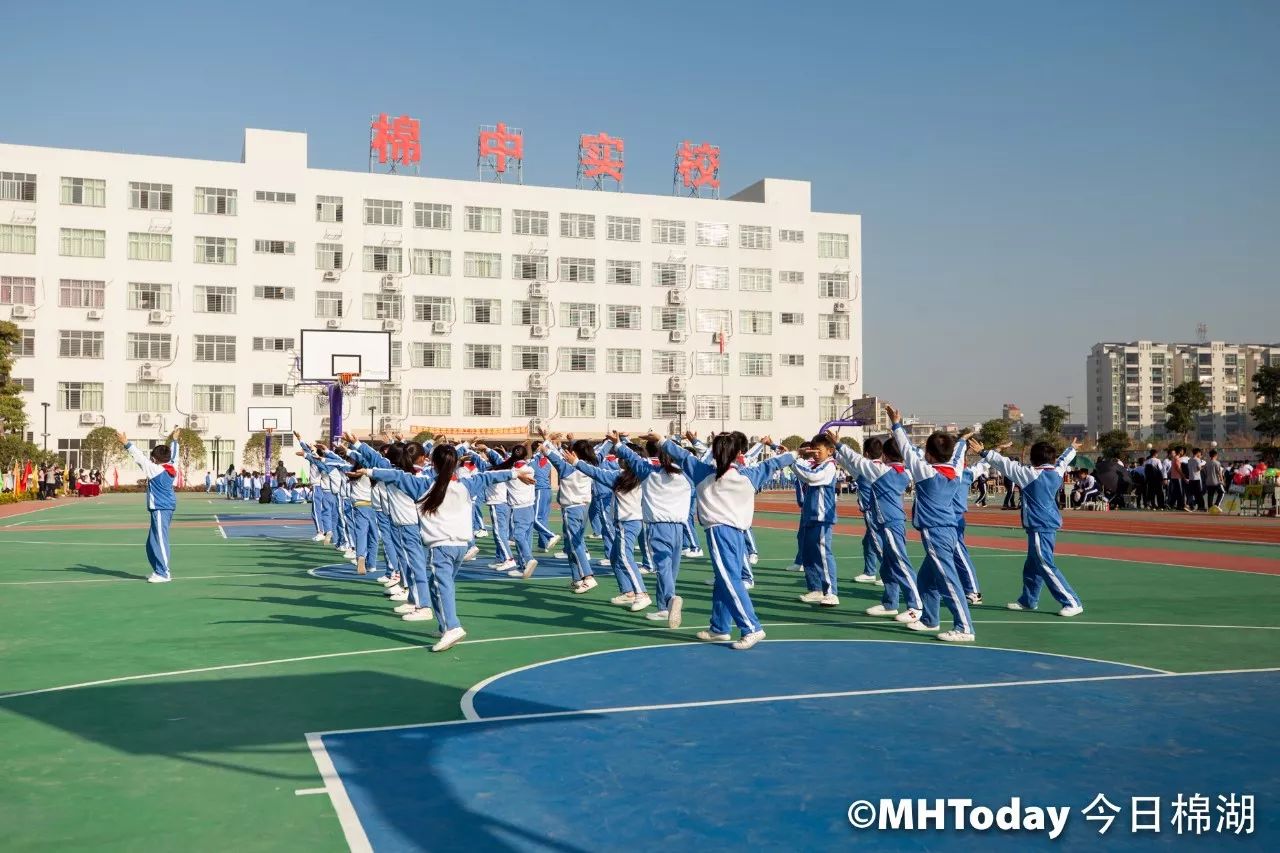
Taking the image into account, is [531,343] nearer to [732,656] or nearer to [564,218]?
[564,218]

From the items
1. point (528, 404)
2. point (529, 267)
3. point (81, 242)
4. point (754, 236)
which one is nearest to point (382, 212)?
point (529, 267)

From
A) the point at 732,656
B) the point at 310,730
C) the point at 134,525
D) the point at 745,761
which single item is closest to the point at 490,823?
the point at 745,761

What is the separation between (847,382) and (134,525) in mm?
53322

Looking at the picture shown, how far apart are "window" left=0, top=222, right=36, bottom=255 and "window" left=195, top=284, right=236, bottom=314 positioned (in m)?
8.67

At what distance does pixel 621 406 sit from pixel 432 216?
16.6 metres

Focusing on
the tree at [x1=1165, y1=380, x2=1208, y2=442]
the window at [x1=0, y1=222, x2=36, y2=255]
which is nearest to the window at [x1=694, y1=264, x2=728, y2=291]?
the window at [x1=0, y1=222, x2=36, y2=255]

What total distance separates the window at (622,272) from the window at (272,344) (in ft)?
64.8

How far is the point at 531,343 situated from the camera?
6681cm

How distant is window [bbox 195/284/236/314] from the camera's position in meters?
61.2

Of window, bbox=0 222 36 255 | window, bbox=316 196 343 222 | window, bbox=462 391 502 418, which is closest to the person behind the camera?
window, bbox=0 222 36 255

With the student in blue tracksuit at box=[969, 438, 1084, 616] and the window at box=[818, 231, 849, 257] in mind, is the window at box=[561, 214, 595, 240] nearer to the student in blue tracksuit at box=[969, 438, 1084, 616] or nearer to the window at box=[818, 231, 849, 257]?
the window at box=[818, 231, 849, 257]

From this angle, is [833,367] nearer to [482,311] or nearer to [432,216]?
[482,311]

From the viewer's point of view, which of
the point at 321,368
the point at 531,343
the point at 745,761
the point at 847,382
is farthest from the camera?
the point at 847,382

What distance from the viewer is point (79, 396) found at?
59500 mm
